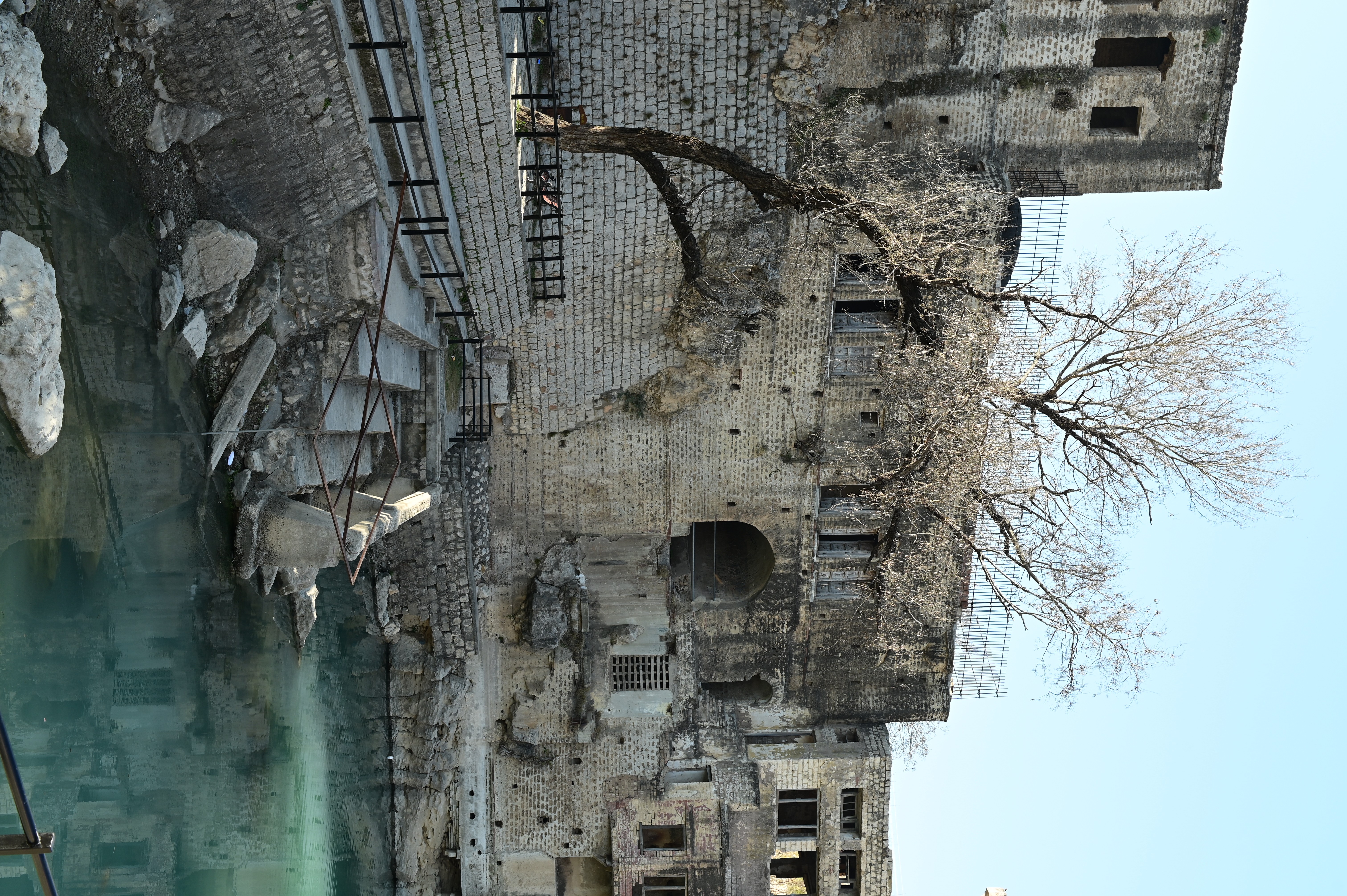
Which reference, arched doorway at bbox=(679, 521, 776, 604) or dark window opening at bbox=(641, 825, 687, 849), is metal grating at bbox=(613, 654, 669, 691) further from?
dark window opening at bbox=(641, 825, 687, 849)

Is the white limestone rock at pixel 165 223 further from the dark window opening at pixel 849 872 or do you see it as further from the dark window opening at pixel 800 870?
the dark window opening at pixel 849 872

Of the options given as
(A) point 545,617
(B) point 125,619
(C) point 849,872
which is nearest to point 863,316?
(A) point 545,617

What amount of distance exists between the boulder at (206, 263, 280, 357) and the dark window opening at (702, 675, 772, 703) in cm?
817

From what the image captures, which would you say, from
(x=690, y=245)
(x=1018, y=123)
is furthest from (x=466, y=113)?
(x=1018, y=123)

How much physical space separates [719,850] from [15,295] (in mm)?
10958

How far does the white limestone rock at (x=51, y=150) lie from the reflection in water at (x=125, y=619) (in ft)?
0.32

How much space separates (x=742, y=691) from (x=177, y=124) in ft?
34.2

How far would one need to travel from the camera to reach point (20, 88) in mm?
5746

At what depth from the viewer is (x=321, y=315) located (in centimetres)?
913

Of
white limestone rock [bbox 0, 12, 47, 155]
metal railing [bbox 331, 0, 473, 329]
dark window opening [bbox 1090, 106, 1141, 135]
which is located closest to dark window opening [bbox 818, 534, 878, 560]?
dark window opening [bbox 1090, 106, 1141, 135]

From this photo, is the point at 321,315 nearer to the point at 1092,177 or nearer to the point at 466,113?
the point at 466,113

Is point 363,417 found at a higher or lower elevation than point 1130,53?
lower

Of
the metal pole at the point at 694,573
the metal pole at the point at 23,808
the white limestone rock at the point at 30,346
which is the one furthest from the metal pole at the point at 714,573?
the metal pole at the point at 23,808

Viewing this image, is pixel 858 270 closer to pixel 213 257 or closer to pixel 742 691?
pixel 742 691
